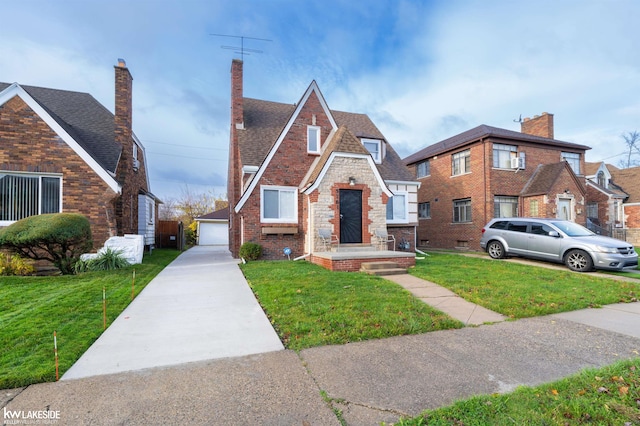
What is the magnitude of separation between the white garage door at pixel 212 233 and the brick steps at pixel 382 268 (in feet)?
66.7

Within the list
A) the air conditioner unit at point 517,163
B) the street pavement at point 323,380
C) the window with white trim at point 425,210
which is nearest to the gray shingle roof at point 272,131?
the window with white trim at point 425,210

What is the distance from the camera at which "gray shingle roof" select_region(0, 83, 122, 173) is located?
43.6 feet

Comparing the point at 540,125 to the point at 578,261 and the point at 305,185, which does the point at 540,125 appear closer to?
the point at 578,261

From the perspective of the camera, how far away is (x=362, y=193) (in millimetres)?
12492

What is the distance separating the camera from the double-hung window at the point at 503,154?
1817cm

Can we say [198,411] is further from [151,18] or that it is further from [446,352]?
[151,18]

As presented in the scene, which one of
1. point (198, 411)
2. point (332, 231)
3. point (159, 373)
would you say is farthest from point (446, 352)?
point (332, 231)

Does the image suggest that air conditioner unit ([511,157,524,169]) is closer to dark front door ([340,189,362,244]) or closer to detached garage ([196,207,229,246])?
dark front door ([340,189,362,244])

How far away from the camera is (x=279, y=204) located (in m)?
13.0

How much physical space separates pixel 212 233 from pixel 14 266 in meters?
18.3

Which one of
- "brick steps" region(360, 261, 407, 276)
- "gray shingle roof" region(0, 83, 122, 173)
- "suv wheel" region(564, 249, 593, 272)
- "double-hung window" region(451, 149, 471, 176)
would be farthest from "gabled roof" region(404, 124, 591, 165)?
"gray shingle roof" region(0, 83, 122, 173)

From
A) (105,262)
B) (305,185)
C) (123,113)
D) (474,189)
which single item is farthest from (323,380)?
(474,189)

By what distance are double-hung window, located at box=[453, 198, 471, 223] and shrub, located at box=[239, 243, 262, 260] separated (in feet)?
45.2

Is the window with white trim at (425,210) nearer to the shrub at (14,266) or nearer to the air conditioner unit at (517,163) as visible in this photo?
the air conditioner unit at (517,163)
